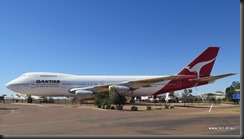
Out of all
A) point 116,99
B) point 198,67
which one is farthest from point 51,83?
point 198,67

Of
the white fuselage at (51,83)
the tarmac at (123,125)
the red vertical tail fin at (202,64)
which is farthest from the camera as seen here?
the white fuselage at (51,83)

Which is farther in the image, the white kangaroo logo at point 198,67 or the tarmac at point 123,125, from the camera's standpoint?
the white kangaroo logo at point 198,67

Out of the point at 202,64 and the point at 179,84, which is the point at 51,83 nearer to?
the point at 179,84

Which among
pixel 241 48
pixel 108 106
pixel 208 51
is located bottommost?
pixel 108 106

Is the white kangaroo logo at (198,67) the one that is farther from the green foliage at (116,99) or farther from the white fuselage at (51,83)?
the green foliage at (116,99)

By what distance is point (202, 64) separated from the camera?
51.2 m

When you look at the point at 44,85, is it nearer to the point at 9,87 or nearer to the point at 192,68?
the point at 9,87

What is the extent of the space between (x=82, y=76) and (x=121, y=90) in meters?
10.8

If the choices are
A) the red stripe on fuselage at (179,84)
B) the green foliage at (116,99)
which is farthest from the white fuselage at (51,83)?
the green foliage at (116,99)

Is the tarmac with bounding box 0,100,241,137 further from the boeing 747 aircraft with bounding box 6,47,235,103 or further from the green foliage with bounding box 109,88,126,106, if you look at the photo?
the boeing 747 aircraft with bounding box 6,47,235,103

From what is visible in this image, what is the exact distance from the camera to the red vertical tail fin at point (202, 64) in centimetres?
5059

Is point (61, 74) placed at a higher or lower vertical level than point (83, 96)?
higher

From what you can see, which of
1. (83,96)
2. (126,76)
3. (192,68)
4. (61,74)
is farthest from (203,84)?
(61,74)

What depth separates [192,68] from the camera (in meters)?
51.7
